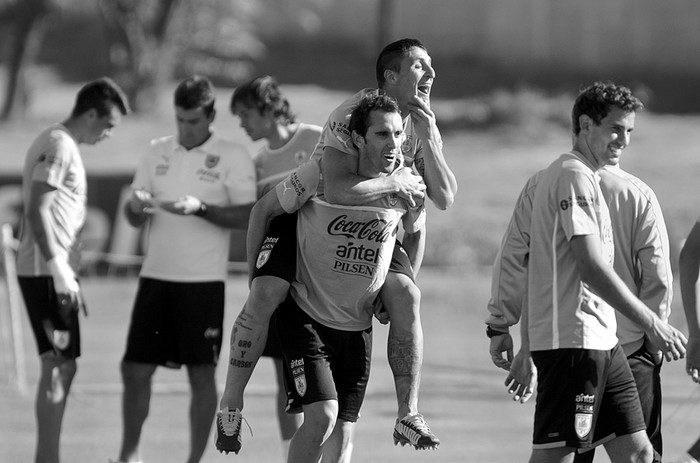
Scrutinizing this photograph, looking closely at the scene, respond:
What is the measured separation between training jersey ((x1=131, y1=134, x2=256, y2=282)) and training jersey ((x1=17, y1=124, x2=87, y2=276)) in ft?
1.40

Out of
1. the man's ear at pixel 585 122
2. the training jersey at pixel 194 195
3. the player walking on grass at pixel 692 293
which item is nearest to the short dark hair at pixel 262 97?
the training jersey at pixel 194 195

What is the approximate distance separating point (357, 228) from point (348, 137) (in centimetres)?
45

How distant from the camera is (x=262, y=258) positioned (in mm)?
6039

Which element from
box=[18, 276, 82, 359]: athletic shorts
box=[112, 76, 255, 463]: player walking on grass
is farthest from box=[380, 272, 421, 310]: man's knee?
box=[18, 276, 82, 359]: athletic shorts

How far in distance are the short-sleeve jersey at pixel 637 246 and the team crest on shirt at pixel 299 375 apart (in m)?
1.59

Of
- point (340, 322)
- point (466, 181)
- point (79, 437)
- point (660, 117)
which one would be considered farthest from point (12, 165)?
point (340, 322)

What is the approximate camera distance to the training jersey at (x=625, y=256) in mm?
5953

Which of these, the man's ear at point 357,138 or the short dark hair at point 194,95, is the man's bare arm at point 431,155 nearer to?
the man's ear at point 357,138

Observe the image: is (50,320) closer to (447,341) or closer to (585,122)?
(585,122)

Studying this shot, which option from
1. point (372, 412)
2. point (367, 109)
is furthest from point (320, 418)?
point (372, 412)

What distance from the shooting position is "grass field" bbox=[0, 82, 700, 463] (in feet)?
29.0

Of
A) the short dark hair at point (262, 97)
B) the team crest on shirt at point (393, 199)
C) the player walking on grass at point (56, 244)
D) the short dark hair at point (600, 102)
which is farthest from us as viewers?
the short dark hair at point (262, 97)

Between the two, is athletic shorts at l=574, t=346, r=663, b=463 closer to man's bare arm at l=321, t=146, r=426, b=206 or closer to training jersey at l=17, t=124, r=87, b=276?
man's bare arm at l=321, t=146, r=426, b=206

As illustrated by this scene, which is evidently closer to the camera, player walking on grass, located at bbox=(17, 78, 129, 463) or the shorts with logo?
the shorts with logo
